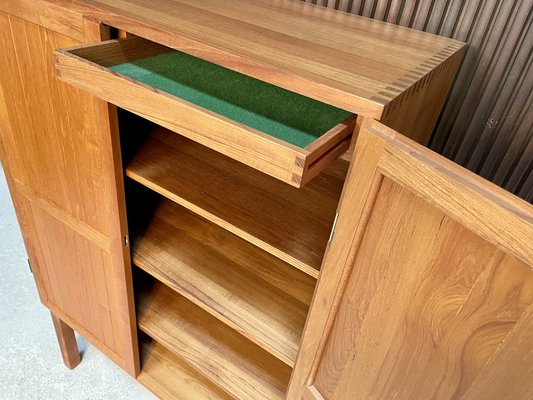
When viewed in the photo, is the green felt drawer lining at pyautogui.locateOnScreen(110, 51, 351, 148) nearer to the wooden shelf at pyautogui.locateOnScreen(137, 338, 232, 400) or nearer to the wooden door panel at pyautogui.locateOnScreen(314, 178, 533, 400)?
the wooden door panel at pyautogui.locateOnScreen(314, 178, 533, 400)

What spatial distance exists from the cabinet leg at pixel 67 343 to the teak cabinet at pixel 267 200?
191mm

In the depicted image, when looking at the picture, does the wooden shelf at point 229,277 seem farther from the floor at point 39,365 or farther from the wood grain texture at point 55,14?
the floor at point 39,365

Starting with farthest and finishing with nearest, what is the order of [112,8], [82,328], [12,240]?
[12,240], [82,328], [112,8]

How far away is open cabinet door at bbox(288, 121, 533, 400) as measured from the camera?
0.39 m

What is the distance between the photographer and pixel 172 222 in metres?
1.06

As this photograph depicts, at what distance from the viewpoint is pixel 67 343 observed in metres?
1.39

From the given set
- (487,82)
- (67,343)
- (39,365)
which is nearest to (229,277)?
(487,82)

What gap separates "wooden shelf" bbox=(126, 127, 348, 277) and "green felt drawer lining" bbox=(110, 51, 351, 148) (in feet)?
0.70

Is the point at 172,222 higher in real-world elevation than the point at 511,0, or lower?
lower

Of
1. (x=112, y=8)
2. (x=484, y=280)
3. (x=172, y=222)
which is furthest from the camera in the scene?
(x=172, y=222)

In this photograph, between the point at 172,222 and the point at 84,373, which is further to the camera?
the point at 84,373

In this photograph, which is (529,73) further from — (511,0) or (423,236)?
(423,236)

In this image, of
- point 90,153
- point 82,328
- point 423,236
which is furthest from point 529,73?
point 82,328

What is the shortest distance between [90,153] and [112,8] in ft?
0.88
